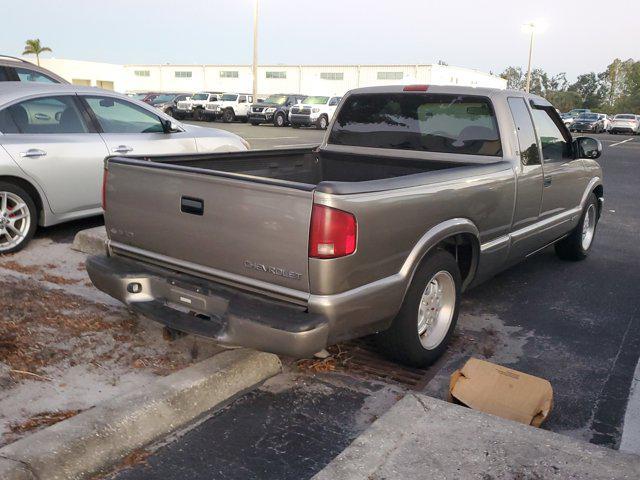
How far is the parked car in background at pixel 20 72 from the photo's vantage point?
9.36 metres

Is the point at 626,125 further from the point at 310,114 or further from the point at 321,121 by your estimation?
the point at 310,114

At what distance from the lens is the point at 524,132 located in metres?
5.38

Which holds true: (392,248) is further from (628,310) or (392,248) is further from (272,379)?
(628,310)

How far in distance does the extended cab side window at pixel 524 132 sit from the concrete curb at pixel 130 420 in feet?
8.90

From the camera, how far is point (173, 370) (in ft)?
13.0

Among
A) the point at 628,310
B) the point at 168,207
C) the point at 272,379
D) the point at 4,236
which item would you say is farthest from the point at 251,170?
the point at 628,310

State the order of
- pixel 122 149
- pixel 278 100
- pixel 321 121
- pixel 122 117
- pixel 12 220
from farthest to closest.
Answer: pixel 278 100 < pixel 321 121 < pixel 122 117 < pixel 122 149 < pixel 12 220

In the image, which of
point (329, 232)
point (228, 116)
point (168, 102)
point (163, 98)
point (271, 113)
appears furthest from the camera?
point (163, 98)

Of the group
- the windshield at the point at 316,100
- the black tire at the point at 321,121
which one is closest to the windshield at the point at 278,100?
the windshield at the point at 316,100

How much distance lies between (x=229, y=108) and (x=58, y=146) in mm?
32588

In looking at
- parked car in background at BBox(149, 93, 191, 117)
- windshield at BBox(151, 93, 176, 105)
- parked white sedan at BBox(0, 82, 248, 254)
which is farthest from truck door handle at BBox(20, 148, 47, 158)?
windshield at BBox(151, 93, 176, 105)

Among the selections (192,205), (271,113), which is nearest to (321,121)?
(271,113)

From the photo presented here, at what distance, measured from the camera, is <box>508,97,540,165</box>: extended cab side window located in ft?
17.3

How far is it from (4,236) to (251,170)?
2.69 m
